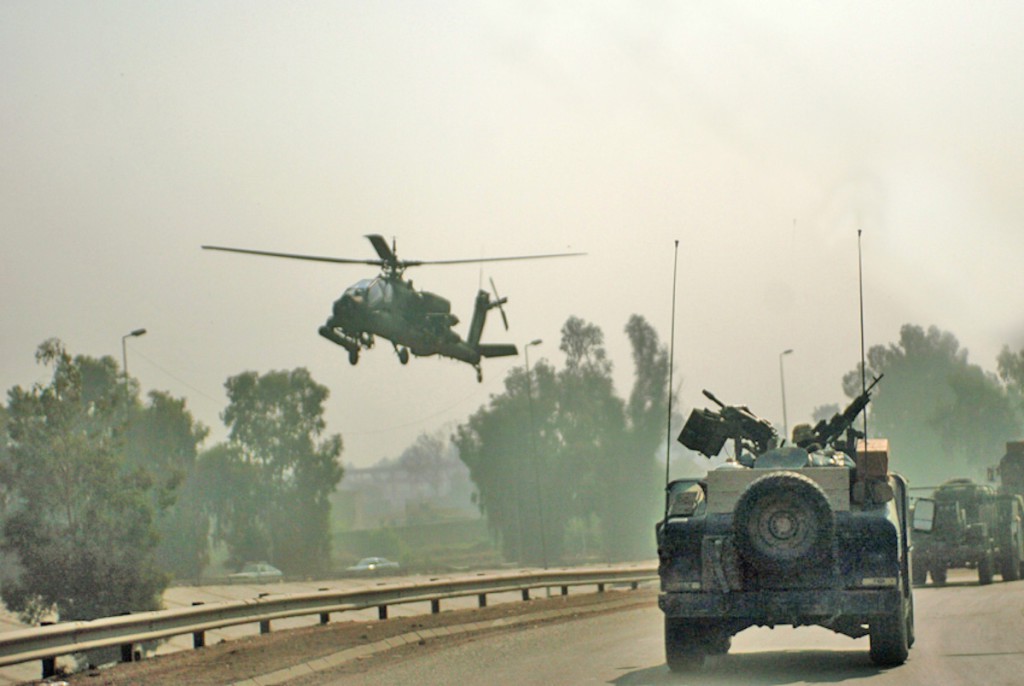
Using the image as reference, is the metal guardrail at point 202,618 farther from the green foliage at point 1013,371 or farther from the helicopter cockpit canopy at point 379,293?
the green foliage at point 1013,371

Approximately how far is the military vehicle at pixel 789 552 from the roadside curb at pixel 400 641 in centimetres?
382

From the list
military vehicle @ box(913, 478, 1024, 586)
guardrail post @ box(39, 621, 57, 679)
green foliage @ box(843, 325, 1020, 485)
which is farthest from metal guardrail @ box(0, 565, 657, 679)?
green foliage @ box(843, 325, 1020, 485)

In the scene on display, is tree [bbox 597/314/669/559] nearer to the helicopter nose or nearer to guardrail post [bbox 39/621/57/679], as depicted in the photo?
the helicopter nose

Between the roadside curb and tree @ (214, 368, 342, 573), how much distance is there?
7788 cm

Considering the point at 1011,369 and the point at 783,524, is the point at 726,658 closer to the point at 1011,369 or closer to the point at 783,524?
the point at 783,524

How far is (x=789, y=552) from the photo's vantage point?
13.4m

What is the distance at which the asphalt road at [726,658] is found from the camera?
44.8 feet

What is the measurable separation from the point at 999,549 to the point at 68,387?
4790 centimetres

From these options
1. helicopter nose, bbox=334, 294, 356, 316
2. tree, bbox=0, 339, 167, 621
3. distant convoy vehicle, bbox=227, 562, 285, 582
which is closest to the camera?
helicopter nose, bbox=334, 294, 356, 316

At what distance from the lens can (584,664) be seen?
611 inches

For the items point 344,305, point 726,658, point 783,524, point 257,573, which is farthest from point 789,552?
point 257,573

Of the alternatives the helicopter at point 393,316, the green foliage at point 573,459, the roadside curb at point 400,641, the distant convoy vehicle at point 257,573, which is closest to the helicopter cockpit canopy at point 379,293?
the helicopter at point 393,316

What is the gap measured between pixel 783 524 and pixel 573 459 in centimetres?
8939

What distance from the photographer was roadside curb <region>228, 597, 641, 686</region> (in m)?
15.1
